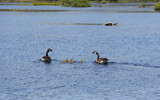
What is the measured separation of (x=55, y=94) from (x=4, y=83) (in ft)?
19.1

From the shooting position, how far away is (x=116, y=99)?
26.8 meters

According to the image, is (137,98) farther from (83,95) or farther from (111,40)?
(111,40)

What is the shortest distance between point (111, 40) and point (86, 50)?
41.3ft

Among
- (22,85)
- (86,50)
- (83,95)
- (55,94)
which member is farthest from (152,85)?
(86,50)

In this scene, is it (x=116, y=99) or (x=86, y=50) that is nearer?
(x=116, y=99)

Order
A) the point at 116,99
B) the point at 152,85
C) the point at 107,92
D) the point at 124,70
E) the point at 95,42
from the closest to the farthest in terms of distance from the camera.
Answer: the point at 116,99
the point at 107,92
the point at 152,85
the point at 124,70
the point at 95,42

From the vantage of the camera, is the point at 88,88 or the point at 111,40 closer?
the point at 88,88

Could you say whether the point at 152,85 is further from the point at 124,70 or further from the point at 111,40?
the point at 111,40

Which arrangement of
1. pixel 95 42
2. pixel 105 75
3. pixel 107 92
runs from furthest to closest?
pixel 95 42 < pixel 105 75 < pixel 107 92

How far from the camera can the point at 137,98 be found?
27.0m

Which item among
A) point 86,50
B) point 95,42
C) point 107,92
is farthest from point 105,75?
point 95,42

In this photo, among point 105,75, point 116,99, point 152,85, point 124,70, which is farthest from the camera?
point 124,70

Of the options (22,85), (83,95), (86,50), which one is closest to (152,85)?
(83,95)

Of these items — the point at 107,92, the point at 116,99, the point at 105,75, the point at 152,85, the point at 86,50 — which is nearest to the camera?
the point at 116,99
